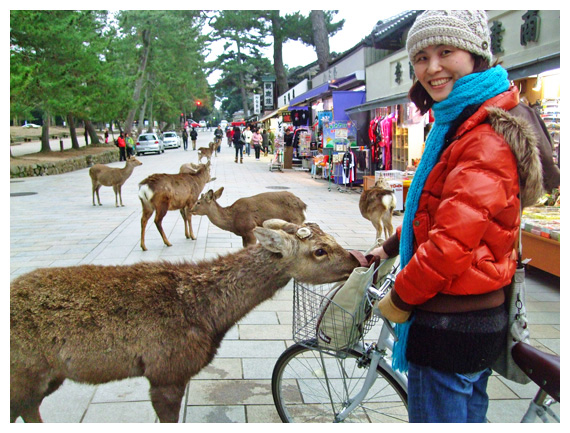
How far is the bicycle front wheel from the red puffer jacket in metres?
1.03

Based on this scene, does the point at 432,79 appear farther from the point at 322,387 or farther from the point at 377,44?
the point at 377,44

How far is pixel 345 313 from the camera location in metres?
2.19

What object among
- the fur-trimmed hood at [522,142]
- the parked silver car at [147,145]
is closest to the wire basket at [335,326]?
the fur-trimmed hood at [522,142]

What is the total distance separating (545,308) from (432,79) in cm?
449

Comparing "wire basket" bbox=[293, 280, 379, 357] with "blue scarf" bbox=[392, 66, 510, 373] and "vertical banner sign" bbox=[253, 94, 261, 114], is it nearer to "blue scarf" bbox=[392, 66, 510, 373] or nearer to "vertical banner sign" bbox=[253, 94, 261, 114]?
"blue scarf" bbox=[392, 66, 510, 373]

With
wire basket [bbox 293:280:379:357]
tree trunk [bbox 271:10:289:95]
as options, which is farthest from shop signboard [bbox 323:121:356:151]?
tree trunk [bbox 271:10:289:95]

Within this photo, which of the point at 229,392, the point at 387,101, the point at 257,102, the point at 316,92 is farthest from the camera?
the point at 257,102

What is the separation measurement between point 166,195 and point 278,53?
29786mm

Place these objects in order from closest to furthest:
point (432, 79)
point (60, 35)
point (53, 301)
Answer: point (432, 79) < point (53, 301) < point (60, 35)

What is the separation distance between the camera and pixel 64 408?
129 inches

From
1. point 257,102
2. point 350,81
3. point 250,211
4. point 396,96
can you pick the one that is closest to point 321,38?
point 350,81

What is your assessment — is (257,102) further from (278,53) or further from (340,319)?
(340,319)

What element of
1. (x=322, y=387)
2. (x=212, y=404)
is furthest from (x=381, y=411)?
(x=212, y=404)

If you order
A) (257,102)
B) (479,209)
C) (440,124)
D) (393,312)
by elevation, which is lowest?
(393,312)
